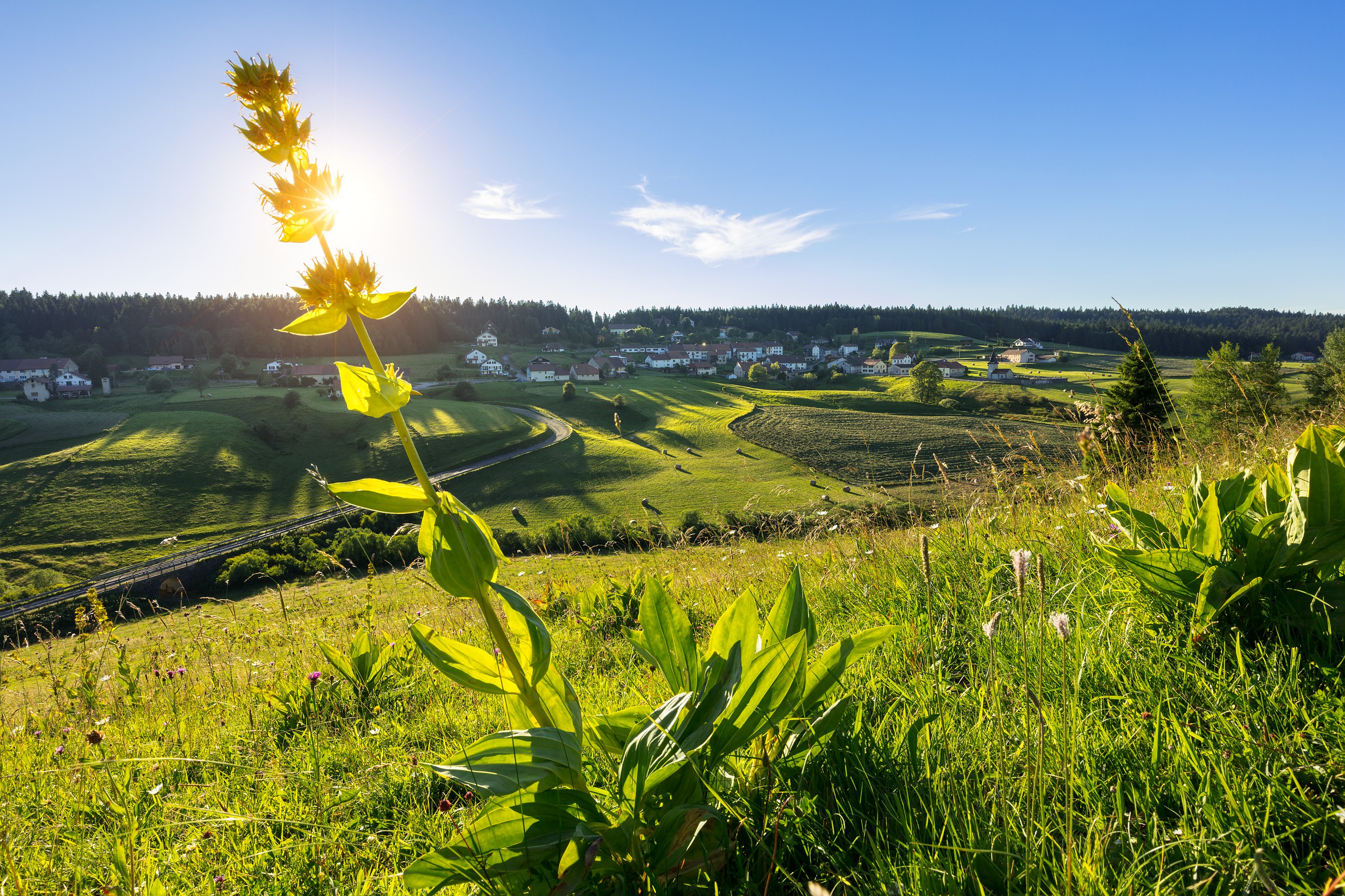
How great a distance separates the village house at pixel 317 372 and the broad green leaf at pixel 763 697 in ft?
310

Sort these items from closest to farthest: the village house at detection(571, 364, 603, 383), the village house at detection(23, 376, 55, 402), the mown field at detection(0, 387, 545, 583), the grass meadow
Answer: the grass meadow
the mown field at detection(0, 387, 545, 583)
the village house at detection(23, 376, 55, 402)
the village house at detection(571, 364, 603, 383)

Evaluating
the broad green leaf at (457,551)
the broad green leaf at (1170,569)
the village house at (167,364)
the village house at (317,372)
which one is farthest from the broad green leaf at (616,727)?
the village house at (167,364)

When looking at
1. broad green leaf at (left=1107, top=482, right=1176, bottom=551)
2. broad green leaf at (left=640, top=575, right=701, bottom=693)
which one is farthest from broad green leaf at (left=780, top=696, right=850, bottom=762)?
broad green leaf at (left=1107, top=482, right=1176, bottom=551)

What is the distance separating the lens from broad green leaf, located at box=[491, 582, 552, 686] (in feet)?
4.85

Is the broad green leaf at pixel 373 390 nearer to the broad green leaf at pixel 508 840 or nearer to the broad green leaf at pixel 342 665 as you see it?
the broad green leaf at pixel 508 840

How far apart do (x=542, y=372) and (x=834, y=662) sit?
106327mm

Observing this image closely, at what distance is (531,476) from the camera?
5222cm

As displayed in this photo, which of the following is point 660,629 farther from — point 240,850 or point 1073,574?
point 1073,574

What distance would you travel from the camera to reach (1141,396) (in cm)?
2205

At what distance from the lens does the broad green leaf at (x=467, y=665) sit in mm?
1535

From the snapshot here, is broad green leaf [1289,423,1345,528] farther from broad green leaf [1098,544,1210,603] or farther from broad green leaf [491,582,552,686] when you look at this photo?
broad green leaf [491,582,552,686]

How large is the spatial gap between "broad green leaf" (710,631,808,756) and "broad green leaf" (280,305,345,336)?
146cm

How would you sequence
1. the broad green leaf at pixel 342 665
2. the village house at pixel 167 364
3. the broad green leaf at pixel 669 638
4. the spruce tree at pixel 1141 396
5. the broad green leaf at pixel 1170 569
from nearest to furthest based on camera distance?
the broad green leaf at pixel 669 638 < the broad green leaf at pixel 1170 569 < the broad green leaf at pixel 342 665 < the spruce tree at pixel 1141 396 < the village house at pixel 167 364

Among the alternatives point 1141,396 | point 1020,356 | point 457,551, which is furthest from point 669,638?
point 1020,356
